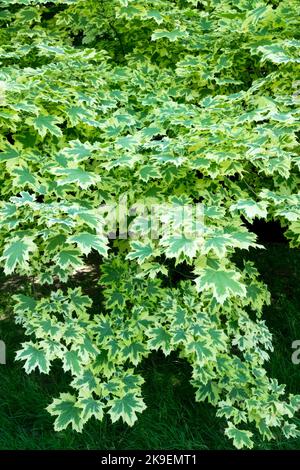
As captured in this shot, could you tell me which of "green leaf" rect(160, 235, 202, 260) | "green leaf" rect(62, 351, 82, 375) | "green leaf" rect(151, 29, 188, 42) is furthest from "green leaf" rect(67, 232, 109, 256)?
"green leaf" rect(151, 29, 188, 42)

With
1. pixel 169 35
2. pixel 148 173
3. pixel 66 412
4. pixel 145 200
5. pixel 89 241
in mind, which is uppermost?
pixel 169 35

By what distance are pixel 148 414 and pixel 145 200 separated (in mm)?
1550

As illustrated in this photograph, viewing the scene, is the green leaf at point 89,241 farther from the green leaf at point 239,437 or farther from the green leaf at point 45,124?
the green leaf at point 239,437

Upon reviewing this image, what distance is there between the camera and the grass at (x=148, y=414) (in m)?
3.33

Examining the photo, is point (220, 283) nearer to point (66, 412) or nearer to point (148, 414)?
point (66, 412)

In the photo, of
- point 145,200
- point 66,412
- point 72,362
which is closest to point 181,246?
point 145,200

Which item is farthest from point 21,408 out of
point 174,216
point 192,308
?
point 174,216

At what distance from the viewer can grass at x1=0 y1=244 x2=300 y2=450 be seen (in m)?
3.33

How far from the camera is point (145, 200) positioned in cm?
275

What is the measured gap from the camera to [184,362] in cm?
413

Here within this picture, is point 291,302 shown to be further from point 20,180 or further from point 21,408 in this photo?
point 20,180

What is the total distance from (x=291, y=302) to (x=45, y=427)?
278 cm

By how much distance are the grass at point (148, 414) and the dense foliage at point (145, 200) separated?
253 mm

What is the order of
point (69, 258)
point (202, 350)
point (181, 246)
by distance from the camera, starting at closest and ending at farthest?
point (181, 246), point (69, 258), point (202, 350)
